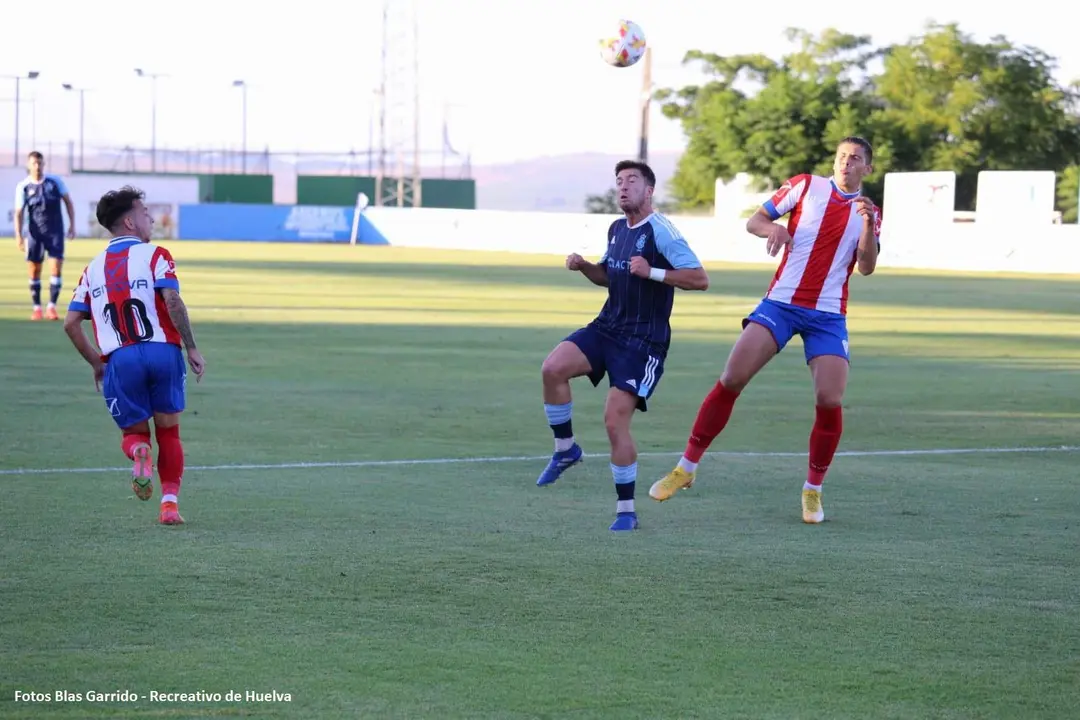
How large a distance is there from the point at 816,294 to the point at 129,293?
11.9 ft

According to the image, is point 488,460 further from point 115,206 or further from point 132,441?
point 115,206

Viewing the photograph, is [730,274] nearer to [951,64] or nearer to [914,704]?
[914,704]

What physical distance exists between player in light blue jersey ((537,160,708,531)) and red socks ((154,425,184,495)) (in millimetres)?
2128

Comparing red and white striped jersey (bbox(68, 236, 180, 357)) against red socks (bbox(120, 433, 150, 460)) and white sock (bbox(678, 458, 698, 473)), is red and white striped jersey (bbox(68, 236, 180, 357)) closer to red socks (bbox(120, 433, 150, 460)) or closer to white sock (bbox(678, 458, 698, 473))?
red socks (bbox(120, 433, 150, 460))

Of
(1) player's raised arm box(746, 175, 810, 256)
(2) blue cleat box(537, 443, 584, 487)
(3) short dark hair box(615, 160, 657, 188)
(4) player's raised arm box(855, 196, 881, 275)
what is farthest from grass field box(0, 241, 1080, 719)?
(3) short dark hair box(615, 160, 657, 188)

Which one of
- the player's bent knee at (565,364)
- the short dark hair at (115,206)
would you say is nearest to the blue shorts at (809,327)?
the player's bent knee at (565,364)

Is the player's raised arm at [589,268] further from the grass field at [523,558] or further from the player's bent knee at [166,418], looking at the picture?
the player's bent knee at [166,418]

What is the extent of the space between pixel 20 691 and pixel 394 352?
44.0 feet

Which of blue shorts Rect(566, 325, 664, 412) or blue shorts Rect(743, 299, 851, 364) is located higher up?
blue shorts Rect(743, 299, 851, 364)

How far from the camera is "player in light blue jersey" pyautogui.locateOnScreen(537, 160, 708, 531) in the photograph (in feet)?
27.4

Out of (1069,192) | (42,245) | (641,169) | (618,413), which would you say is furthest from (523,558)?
(1069,192)

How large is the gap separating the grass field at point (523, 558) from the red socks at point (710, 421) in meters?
0.32

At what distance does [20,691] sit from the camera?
203 inches

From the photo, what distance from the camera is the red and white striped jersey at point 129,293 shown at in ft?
26.2
